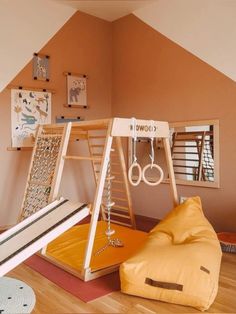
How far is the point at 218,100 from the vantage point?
375 cm

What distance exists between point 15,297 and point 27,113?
8.36 ft

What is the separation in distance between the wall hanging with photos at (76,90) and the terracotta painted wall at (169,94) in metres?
0.54

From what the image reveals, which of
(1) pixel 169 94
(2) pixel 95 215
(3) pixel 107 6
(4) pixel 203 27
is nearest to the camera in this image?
(2) pixel 95 215

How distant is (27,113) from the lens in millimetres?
4191

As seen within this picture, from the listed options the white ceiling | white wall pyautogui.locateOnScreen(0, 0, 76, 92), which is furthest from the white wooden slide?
the white ceiling

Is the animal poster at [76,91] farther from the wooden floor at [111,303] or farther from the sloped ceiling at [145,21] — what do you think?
the wooden floor at [111,303]

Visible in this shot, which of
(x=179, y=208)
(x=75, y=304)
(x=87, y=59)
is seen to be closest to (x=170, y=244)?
(x=179, y=208)

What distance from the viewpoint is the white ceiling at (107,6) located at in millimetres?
4355

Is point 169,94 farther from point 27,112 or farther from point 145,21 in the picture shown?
point 27,112

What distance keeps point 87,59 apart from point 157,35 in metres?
1.12

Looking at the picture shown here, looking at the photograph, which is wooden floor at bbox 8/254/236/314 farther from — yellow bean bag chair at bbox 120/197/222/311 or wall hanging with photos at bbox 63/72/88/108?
wall hanging with photos at bbox 63/72/88/108

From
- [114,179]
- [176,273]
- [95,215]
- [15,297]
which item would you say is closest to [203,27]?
[114,179]

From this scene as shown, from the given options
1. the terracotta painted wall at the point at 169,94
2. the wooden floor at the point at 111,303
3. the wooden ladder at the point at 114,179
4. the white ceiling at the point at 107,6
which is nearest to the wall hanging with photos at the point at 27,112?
the wooden ladder at the point at 114,179

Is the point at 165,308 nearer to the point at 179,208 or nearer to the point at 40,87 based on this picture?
the point at 179,208
